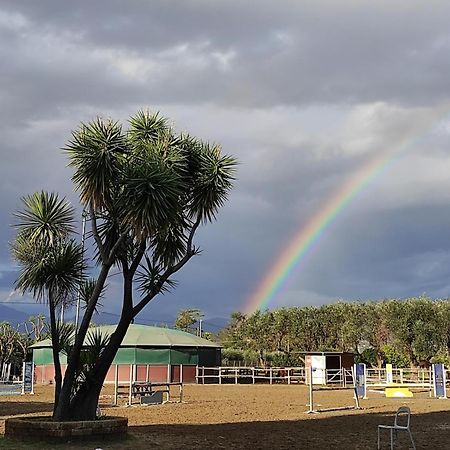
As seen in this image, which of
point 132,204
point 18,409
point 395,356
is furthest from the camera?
point 395,356

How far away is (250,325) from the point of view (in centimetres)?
7588

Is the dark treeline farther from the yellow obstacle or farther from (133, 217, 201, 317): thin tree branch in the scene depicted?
(133, 217, 201, 317): thin tree branch

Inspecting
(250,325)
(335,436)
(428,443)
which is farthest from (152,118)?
(250,325)

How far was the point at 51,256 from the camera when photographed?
55.4 ft

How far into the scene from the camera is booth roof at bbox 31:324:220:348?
5716cm

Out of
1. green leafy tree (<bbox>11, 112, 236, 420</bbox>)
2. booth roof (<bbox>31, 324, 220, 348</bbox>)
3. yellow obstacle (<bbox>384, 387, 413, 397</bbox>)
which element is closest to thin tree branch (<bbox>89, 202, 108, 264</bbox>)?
green leafy tree (<bbox>11, 112, 236, 420</bbox>)

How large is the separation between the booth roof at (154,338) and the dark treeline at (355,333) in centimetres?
1141

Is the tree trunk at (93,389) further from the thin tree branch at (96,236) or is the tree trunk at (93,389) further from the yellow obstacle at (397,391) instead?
the yellow obstacle at (397,391)

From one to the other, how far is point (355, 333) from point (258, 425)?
50.9 meters

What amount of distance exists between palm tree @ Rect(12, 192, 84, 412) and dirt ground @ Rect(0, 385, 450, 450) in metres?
2.97

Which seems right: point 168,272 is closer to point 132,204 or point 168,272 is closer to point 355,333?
point 132,204

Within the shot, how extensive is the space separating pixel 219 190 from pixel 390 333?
5257 centimetres

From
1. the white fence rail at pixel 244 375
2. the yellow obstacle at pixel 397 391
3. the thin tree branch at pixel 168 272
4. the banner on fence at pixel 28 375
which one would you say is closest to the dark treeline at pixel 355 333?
the white fence rail at pixel 244 375

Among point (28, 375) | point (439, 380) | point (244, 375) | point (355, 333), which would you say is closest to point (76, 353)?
point (439, 380)
